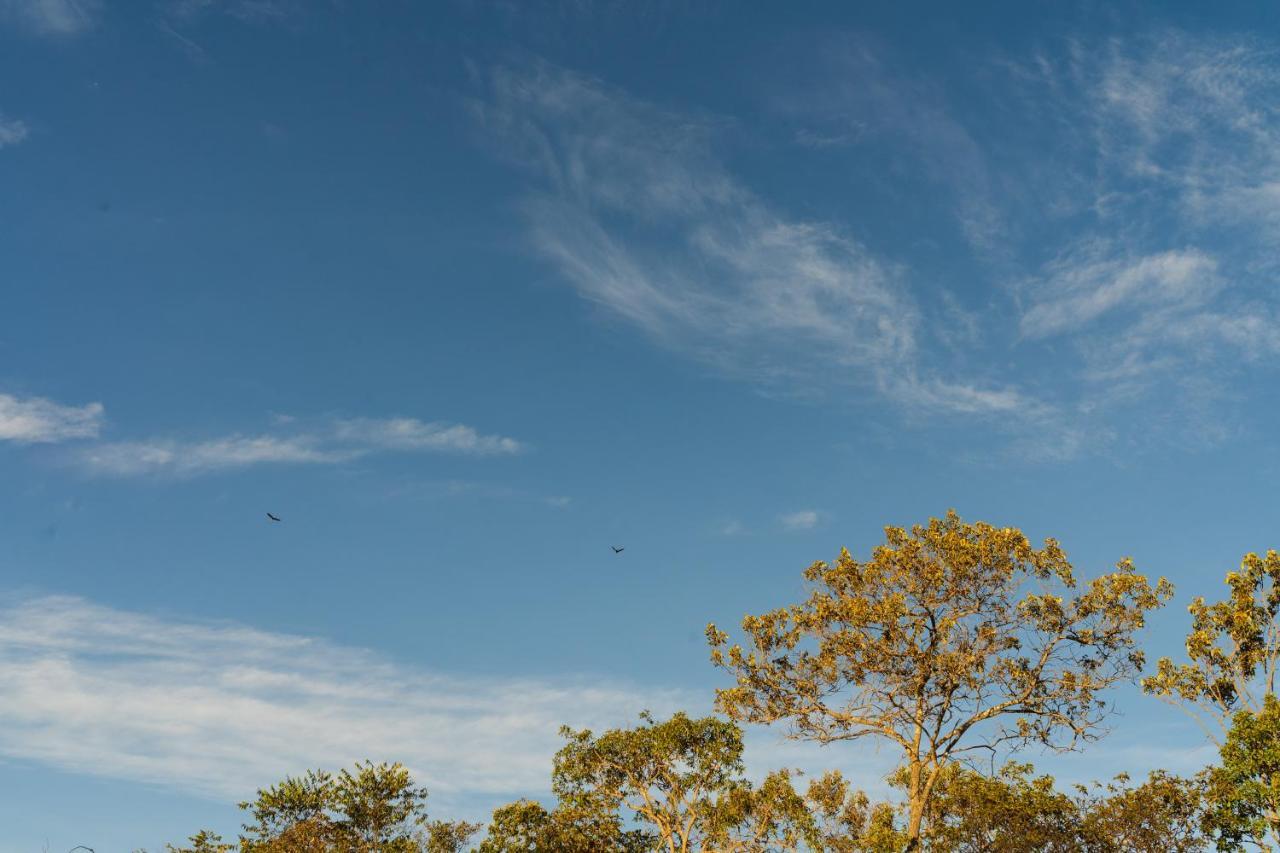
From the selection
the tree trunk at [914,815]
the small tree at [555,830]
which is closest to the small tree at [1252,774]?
the tree trunk at [914,815]

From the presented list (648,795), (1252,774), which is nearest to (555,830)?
(648,795)

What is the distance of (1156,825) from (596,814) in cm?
2346

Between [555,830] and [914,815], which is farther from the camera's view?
[555,830]

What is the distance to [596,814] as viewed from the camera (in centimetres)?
4341

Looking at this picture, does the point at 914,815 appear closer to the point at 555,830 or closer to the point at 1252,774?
the point at 1252,774

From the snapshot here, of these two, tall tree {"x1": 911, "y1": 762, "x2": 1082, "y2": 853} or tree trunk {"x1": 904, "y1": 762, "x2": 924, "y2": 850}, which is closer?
tree trunk {"x1": 904, "y1": 762, "x2": 924, "y2": 850}

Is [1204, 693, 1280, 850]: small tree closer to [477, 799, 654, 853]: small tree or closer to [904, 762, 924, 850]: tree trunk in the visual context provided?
[904, 762, 924, 850]: tree trunk

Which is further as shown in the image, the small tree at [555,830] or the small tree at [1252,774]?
the small tree at [555,830]

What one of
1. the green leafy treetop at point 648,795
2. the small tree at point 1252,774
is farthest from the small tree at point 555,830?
the small tree at point 1252,774

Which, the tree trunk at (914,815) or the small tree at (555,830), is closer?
the tree trunk at (914,815)

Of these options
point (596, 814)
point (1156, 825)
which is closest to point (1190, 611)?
point (1156, 825)

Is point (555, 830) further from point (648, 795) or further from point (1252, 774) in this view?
point (1252, 774)

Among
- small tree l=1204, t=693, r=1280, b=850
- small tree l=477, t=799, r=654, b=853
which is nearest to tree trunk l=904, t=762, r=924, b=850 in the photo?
small tree l=1204, t=693, r=1280, b=850

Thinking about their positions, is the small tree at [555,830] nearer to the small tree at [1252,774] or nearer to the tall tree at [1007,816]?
the tall tree at [1007,816]
